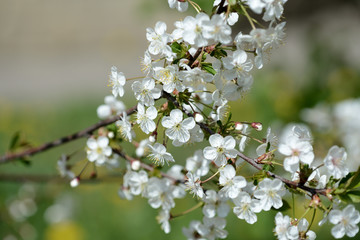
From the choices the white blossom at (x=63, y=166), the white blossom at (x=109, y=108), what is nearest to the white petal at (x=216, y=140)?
the white blossom at (x=109, y=108)

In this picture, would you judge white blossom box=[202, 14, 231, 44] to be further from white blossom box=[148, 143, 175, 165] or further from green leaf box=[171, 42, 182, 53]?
white blossom box=[148, 143, 175, 165]

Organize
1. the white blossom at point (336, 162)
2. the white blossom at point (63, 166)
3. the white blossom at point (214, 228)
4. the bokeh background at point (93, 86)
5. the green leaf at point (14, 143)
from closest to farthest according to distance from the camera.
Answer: the white blossom at point (336, 162) → the white blossom at point (214, 228) → the white blossom at point (63, 166) → the green leaf at point (14, 143) → the bokeh background at point (93, 86)

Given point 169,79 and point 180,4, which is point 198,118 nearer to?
point 169,79

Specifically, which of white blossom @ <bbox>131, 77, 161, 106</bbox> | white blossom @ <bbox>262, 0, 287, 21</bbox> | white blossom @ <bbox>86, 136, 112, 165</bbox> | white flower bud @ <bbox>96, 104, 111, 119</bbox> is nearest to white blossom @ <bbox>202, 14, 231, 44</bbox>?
white blossom @ <bbox>262, 0, 287, 21</bbox>

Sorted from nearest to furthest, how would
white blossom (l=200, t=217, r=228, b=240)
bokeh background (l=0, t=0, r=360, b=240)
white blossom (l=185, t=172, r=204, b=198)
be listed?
1. white blossom (l=185, t=172, r=204, b=198)
2. white blossom (l=200, t=217, r=228, b=240)
3. bokeh background (l=0, t=0, r=360, b=240)

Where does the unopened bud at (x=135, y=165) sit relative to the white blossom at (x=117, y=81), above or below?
below

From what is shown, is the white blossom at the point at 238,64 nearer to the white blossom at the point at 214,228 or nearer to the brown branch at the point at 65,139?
the brown branch at the point at 65,139

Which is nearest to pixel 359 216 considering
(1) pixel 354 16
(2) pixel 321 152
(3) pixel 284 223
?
(3) pixel 284 223

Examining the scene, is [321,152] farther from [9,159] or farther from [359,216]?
[9,159]
